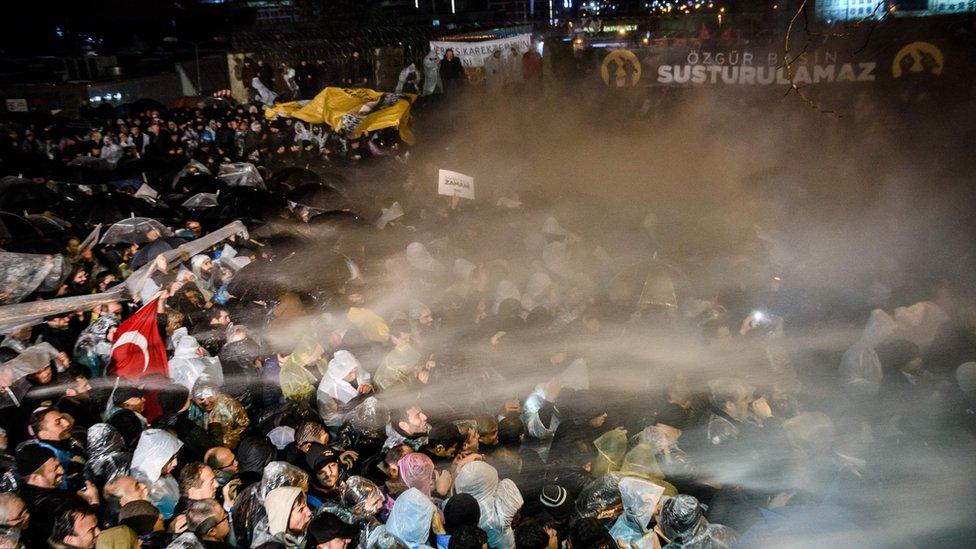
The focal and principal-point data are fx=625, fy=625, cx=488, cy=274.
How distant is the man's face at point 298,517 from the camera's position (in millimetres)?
3490

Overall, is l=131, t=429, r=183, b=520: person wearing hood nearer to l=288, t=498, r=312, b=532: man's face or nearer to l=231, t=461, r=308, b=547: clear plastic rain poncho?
l=231, t=461, r=308, b=547: clear plastic rain poncho

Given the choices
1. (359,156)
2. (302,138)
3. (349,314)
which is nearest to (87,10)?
(302,138)

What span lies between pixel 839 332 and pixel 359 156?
8156mm

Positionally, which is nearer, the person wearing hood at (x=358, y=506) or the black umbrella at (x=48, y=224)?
the person wearing hood at (x=358, y=506)

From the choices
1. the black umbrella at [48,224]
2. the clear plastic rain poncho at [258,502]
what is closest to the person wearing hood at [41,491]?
the clear plastic rain poncho at [258,502]

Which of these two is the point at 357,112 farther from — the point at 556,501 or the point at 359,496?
the point at 556,501

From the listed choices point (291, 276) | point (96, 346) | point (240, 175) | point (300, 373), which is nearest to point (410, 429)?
point (300, 373)

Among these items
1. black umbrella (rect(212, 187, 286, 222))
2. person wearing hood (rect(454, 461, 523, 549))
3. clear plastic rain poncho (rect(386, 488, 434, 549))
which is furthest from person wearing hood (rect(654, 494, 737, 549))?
black umbrella (rect(212, 187, 286, 222))

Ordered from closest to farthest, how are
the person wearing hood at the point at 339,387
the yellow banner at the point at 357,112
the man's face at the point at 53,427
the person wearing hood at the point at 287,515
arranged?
the person wearing hood at the point at 287,515
the man's face at the point at 53,427
the person wearing hood at the point at 339,387
the yellow banner at the point at 357,112

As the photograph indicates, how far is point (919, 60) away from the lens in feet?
27.3

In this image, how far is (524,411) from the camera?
479 centimetres

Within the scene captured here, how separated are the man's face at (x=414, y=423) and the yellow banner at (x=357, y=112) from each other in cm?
729

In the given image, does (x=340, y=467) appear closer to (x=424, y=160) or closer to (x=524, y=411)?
(x=524, y=411)

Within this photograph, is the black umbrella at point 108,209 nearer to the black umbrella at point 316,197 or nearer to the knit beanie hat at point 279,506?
the black umbrella at point 316,197
